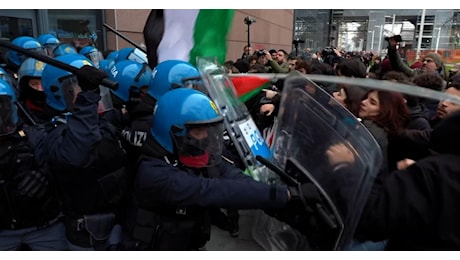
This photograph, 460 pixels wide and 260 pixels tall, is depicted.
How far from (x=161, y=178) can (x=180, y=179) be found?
0.28ft

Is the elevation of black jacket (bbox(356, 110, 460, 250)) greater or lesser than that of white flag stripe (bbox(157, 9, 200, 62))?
lesser

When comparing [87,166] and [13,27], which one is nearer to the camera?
[87,166]

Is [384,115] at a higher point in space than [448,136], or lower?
lower

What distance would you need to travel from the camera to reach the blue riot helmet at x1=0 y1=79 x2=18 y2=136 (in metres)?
1.85

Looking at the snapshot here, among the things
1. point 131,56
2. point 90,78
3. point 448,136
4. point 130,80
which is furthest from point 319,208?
point 131,56

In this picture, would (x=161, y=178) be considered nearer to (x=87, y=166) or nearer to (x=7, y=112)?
(x=87, y=166)

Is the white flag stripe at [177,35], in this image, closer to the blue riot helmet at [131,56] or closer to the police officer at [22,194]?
the blue riot helmet at [131,56]

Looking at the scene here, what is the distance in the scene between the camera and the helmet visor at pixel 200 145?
169 cm

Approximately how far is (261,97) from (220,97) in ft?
5.87

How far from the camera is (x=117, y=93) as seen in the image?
291cm

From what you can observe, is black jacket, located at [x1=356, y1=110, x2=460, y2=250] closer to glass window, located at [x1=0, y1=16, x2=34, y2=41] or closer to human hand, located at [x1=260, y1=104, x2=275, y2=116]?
human hand, located at [x1=260, y1=104, x2=275, y2=116]

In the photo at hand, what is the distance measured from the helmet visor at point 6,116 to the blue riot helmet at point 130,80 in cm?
99

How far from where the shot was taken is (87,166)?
1.74 meters

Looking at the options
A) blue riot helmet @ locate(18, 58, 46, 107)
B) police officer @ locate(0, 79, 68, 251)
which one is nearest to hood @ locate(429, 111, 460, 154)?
police officer @ locate(0, 79, 68, 251)
